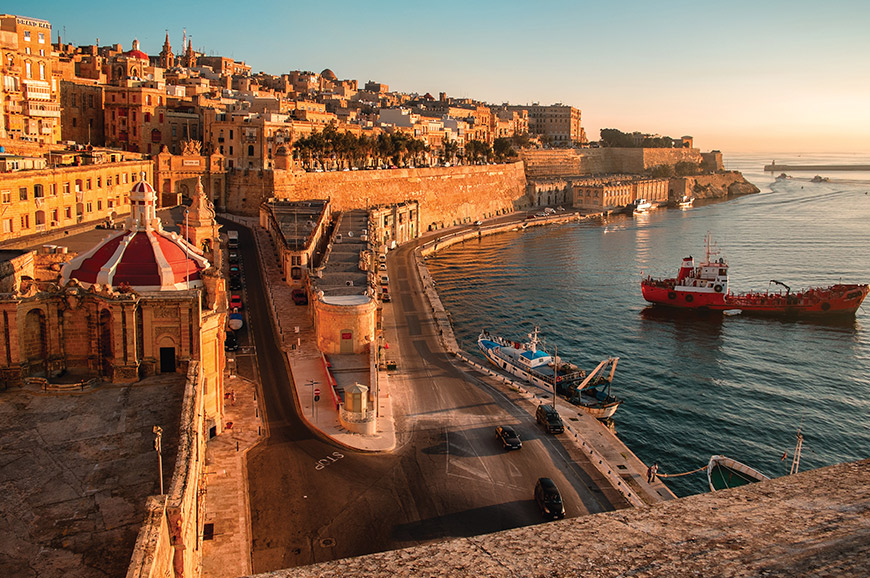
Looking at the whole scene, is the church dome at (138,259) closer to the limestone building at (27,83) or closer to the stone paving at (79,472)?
the stone paving at (79,472)

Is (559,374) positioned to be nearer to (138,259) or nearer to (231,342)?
(231,342)

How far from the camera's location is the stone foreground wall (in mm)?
6477

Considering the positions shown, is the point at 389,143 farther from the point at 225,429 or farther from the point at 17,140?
the point at 225,429

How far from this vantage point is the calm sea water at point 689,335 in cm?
3578

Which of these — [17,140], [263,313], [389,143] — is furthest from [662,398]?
[389,143]

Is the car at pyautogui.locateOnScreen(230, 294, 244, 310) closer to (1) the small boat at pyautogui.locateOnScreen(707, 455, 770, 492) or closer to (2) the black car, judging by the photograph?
(2) the black car

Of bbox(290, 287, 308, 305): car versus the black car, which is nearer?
the black car

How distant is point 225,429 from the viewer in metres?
27.9

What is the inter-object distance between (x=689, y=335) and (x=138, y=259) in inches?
1621

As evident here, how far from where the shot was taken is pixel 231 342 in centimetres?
3769

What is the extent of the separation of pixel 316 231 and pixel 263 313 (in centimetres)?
1428

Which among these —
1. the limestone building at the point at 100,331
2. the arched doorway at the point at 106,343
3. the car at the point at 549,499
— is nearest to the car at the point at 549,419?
the car at the point at 549,499

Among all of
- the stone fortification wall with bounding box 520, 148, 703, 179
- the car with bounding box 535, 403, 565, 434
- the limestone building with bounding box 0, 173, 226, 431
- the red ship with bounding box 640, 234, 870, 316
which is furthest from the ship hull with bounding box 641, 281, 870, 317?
the stone fortification wall with bounding box 520, 148, 703, 179

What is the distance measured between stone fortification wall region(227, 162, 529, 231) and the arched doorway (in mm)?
53076
